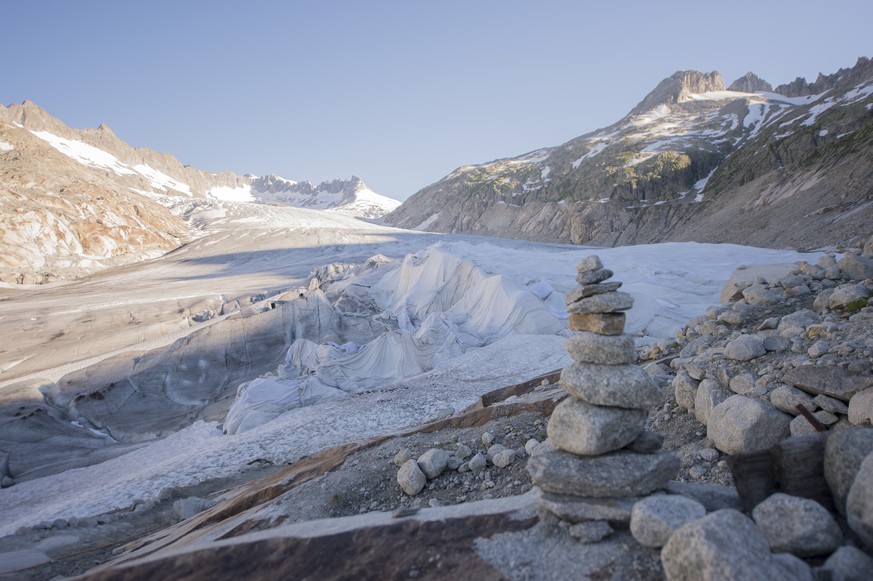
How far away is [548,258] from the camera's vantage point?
124 ft

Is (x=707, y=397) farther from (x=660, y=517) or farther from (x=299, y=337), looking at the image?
(x=299, y=337)

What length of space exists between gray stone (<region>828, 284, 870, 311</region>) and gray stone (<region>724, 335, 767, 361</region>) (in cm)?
193

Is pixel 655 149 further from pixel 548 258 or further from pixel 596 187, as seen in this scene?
pixel 548 258

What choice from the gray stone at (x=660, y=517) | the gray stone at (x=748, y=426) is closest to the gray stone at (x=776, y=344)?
the gray stone at (x=748, y=426)

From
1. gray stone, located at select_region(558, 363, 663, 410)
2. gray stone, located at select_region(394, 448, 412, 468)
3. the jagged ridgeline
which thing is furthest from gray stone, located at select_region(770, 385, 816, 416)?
the jagged ridgeline

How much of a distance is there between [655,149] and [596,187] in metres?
13.0

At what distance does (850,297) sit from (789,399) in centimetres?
364

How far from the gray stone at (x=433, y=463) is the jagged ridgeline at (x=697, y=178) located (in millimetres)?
37663

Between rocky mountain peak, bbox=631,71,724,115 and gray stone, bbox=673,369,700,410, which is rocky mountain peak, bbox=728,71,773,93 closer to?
rocky mountain peak, bbox=631,71,724,115

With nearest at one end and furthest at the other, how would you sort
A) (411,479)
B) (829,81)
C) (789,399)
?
(789,399), (411,479), (829,81)

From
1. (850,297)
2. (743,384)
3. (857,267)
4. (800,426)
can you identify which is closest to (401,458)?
(743,384)

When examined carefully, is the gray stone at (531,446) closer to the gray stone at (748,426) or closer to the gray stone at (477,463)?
the gray stone at (477,463)

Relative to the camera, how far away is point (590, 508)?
4.08 metres

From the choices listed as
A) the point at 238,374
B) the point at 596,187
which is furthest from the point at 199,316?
the point at 596,187
